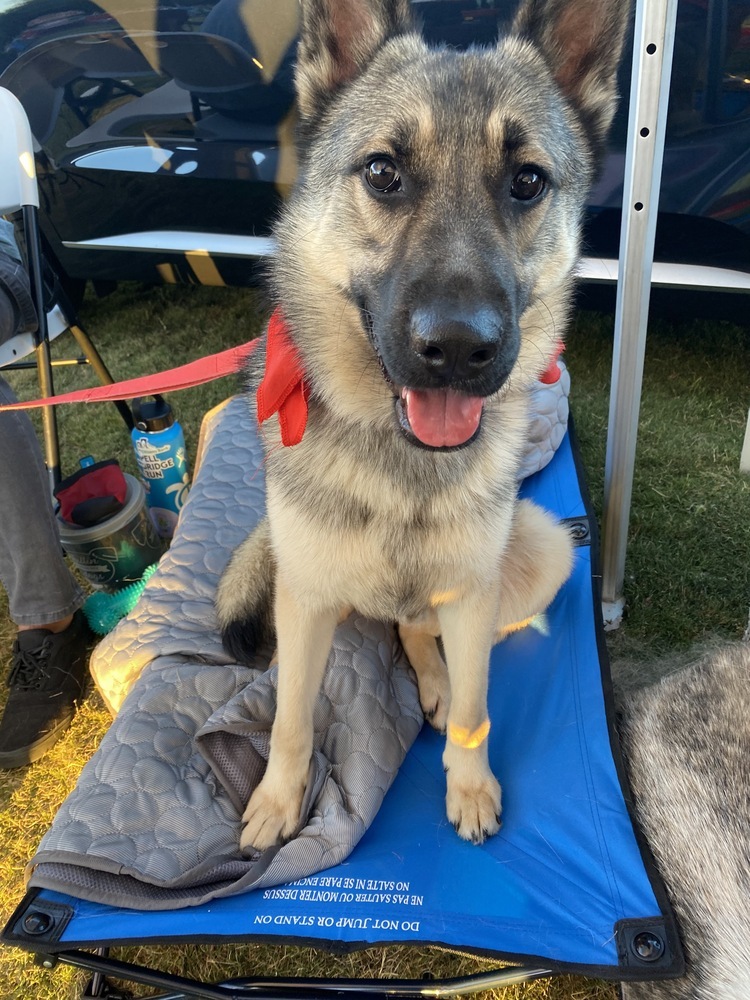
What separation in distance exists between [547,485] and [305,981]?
1.90m

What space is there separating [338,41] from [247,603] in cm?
142

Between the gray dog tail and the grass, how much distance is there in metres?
0.71

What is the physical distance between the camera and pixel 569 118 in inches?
64.9

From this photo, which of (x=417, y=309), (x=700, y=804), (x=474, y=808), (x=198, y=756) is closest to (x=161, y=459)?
(x=198, y=756)

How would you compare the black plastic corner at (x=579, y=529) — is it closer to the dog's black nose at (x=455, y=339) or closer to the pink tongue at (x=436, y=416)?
the pink tongue at (x=436, y=416)

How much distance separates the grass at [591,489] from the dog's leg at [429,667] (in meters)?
0.59

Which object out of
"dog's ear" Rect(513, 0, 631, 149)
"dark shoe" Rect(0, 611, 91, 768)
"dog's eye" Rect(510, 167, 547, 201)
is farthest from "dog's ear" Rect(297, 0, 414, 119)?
"dark shoe" Rect(0, 611, 91, 768)

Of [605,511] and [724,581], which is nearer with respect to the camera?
[605,511]

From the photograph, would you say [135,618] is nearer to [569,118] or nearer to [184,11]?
[569,118]

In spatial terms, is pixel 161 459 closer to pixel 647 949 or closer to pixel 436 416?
pixel 436 416

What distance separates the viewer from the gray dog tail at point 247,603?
2035 millimetres

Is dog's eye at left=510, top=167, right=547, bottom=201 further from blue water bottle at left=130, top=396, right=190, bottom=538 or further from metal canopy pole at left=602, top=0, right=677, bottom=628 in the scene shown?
blue water bottle at left=130, top=396, right=190, bottom=538

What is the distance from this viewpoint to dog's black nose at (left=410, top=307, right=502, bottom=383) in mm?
1196

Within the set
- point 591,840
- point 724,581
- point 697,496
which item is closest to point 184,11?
point 697,496
